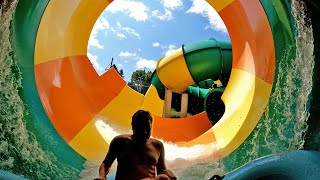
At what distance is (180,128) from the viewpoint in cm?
447

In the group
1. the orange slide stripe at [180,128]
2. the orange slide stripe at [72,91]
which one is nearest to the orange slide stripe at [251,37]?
the orange slide stripe at [180,128]

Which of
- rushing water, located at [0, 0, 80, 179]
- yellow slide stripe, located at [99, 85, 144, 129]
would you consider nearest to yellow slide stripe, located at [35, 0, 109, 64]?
rushing water, located at [0, 0, 80, 179]

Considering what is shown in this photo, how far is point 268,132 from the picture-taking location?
288 cm

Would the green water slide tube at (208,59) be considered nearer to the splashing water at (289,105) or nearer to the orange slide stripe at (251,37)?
the orange slide stripe at (251,37)

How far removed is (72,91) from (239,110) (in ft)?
4.76

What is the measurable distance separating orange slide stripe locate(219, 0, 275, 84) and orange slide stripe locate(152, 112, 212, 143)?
1.04 meters

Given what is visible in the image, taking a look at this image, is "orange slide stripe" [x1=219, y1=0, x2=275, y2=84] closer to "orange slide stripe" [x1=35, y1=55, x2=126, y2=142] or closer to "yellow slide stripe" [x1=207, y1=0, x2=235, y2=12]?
"yellow slide stripe" [x1=207, y1=0, x2=235, y2=12]

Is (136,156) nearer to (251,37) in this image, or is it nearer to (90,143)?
(90,143)

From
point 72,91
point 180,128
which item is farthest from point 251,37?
point 72,91

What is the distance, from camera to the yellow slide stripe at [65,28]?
318 centimetres

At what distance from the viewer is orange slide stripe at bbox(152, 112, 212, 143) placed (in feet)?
14.2

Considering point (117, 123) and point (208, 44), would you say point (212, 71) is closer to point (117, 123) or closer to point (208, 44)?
point (208, 44)

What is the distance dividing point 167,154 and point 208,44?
1.92 m

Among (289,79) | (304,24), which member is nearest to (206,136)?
(289,79)
